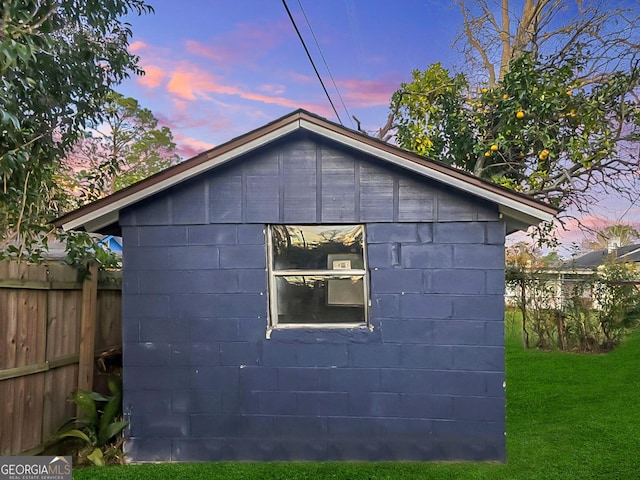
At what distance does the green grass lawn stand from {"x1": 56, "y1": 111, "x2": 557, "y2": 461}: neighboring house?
212 mm

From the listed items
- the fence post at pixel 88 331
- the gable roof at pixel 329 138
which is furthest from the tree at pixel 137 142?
the gable roof at pixel 329 138

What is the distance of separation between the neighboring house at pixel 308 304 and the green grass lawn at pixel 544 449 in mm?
212

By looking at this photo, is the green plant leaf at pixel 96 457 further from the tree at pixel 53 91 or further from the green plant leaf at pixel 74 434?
the tree at pixel 53 91

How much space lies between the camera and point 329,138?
15.2 feet

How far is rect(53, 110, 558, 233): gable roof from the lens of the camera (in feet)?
14.5

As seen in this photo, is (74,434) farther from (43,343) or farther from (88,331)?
(88,331)

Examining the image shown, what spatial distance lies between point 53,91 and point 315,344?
497 cm

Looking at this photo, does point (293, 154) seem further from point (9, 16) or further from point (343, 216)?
point (9, 16)

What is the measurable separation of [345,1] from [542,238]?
6.78 m

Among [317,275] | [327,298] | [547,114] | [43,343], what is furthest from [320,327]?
[547,114]

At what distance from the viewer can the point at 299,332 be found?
473 cm

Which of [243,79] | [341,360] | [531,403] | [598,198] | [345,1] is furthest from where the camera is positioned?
[243,79]

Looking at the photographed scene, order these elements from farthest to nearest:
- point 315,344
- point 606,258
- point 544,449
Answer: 1. point 606,258
2. point 544,449
3. point 315,344

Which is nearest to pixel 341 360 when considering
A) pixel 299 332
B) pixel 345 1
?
pixel 299 332
